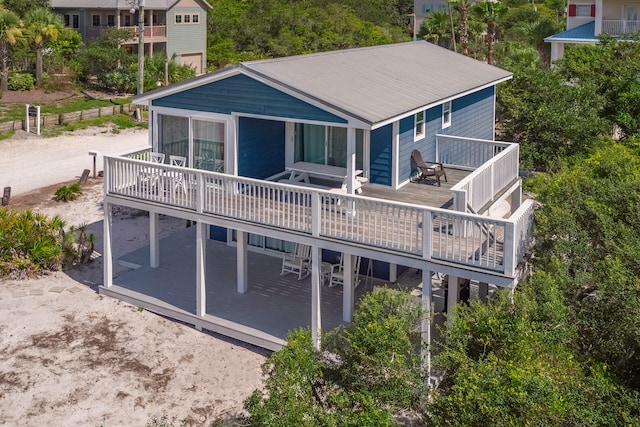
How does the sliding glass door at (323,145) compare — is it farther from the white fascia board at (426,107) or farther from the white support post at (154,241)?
the white support post at (154,241)

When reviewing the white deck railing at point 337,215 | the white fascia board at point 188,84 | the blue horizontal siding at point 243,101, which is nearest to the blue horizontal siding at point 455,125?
the blue horizontal siding at point 243,101

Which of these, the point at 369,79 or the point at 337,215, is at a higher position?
the point at 369,79

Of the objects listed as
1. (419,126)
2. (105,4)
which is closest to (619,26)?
(419,126)

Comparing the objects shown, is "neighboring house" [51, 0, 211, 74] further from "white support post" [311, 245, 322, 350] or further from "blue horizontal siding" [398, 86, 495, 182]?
"white support post" [311, 245, 322, 350]

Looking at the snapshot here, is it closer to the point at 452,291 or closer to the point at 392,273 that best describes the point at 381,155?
the point at 392,273

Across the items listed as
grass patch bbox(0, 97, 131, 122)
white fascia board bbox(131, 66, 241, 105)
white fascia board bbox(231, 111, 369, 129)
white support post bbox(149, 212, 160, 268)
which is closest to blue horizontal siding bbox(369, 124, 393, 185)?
white fascia board bbox(231, 111, 369, 129)

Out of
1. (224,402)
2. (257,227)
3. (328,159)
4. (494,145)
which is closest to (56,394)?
(224,402)
